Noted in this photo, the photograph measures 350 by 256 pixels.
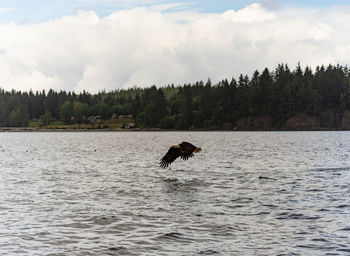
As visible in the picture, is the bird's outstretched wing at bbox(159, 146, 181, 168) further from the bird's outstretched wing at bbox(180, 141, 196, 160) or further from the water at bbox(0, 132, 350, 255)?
the bird's outstretched wing at bbox(180, 141, 196, 160)

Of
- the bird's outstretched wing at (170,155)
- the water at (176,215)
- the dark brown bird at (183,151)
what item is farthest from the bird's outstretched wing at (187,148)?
the water at (176,215)

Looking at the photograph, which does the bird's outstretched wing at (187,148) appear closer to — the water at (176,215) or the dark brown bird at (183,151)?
the dark brown bird at (183,151)

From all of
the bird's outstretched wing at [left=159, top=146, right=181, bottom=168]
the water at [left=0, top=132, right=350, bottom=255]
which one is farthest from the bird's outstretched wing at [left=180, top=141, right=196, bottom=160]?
the water at [left=0, top=132, right=350, bottom=255]

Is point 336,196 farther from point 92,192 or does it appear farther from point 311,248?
point 92,192

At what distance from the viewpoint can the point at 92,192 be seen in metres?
29.2

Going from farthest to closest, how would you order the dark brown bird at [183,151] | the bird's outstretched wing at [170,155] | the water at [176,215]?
the bird's outstretched wing at [170,155], the dark brown bird at [183,151], the water at [176,215]

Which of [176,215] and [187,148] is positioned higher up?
[187,148]

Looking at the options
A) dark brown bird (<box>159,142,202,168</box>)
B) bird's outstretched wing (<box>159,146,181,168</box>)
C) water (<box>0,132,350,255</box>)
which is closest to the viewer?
water (<box>0,132,350,255</box>)

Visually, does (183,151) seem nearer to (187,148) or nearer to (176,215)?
(187,148)

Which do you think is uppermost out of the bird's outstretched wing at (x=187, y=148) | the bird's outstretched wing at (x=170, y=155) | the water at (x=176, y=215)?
the bird's outstretched wing at (x=187, y=148)

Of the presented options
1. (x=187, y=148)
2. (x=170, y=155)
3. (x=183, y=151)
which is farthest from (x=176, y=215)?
(x=170, y=155)

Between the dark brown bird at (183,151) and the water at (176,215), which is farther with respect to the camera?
the dark brown bird at (183,151)

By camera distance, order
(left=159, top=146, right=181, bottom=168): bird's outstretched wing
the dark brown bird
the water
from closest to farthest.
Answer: the water, the dark brown bird, (left=159, top=146, right=181, bottom=168): bird's outstretched wing

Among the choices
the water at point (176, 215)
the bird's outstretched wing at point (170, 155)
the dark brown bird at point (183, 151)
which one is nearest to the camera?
the water at point (176, 215)
